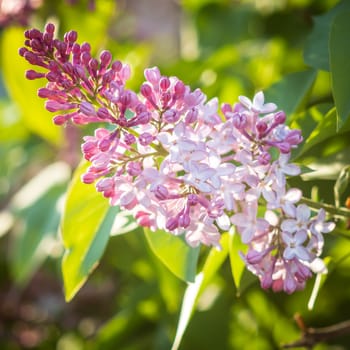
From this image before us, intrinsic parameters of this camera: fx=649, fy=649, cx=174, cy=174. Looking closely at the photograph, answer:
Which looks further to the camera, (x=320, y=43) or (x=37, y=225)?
(x=37, y=225)

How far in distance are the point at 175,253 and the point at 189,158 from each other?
190 millimetres

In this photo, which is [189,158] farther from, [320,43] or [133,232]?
[133,232]

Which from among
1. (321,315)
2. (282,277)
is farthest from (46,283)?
(282,277)

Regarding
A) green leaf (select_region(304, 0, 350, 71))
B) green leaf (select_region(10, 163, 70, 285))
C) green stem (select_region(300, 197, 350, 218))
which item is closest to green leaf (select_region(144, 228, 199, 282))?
green stem (select_region(300, 197, 350, 218))

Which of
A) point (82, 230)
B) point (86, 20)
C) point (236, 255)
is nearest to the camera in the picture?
point (236, 255)

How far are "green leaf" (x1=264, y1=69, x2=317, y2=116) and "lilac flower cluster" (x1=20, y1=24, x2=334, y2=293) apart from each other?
0.21 metres

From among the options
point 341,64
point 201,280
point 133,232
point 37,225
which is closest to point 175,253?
point 201,280

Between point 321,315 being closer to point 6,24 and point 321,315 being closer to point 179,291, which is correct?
point 179,291

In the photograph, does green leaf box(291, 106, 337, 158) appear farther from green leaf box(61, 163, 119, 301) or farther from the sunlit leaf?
the sunlit leaf

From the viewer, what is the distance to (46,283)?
196 cm

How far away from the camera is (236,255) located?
0.78 meters

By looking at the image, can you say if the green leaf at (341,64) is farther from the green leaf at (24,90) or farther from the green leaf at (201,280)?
the green leaf at (24,90)

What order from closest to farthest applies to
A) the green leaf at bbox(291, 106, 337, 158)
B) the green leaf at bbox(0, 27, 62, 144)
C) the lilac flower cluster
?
the lilac flower cluster < the green leaf at bbox(291, 106, 337, 158) < the green leaf at bbox(0, 27, 62, 144)

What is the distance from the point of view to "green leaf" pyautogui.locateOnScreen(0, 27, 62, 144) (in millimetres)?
1441
